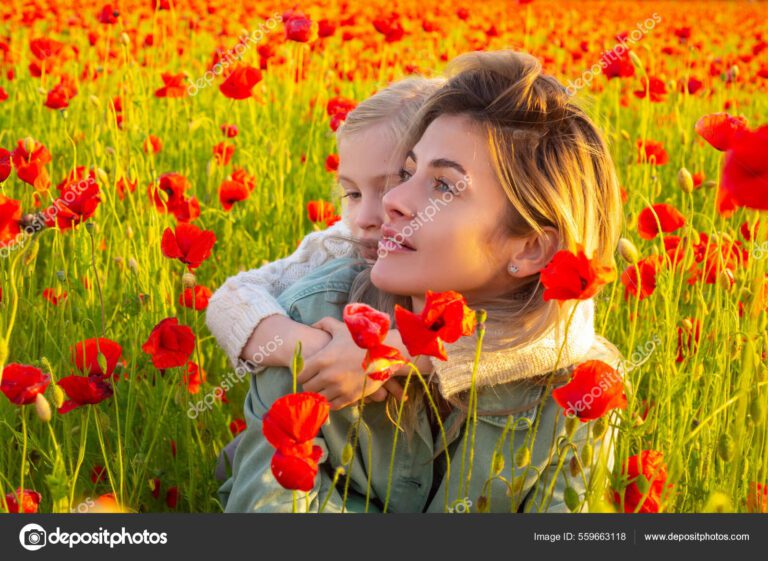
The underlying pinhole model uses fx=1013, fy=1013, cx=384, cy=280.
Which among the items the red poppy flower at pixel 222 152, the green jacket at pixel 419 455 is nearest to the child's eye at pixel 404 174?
the green jacket at pixel 419 455

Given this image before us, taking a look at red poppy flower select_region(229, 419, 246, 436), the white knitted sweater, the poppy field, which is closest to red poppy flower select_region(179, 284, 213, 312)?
the poppy field

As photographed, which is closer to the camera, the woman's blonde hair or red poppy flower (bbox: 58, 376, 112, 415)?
red poppy flower (bbox: 58, 376, 112, 415)

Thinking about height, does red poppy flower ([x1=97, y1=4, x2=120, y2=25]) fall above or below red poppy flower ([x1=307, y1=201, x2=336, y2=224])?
above

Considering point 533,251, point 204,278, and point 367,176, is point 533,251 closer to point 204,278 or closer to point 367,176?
point 367,176

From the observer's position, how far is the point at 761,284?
114 centimetres

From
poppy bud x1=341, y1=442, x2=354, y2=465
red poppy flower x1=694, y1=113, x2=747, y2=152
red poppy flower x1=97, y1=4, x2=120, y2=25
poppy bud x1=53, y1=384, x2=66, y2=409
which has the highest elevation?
red poppy flower x1=97, y1=4, x2=120, y2=25

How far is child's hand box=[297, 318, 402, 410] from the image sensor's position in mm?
1312

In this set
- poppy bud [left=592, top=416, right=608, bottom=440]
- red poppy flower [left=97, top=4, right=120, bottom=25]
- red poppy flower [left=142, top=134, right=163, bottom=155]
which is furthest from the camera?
red poppy flower [left=97, top=4, right=120, bottom=25]

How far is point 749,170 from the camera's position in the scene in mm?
809

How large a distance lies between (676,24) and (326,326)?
4.89 metres

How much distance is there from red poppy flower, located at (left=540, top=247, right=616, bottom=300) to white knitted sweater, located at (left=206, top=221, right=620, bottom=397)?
7.6 inches

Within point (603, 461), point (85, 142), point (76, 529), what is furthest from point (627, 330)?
point (85, 142)

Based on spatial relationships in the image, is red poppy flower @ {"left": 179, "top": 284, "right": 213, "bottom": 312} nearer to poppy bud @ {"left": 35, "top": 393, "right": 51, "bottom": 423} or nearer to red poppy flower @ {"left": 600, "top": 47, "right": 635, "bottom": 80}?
poppy bud @ {"left": 35, "top": 393, "right": 51, "bottom": 423}

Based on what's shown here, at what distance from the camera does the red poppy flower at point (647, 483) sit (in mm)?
1174
